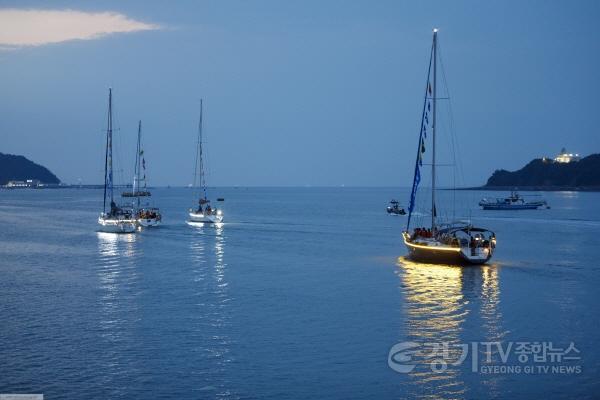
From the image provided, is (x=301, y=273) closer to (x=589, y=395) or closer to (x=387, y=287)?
(x=387, y=287)

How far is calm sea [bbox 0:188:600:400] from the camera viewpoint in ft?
66.8

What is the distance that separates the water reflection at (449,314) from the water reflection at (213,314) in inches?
225

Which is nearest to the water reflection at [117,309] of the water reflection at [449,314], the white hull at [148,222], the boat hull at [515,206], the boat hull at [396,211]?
the water reflection at [449,314]

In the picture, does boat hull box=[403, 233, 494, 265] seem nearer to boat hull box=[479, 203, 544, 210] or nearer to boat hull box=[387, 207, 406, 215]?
boat hull box=[387, 207, 406, 215]

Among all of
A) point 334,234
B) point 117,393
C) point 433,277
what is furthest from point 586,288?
point 334,234

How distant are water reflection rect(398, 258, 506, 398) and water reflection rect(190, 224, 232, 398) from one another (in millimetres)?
5711

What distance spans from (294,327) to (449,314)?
22.0 ft

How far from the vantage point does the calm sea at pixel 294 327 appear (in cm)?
2036

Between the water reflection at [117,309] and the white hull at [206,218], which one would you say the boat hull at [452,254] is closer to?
the water reflection at [117,309]

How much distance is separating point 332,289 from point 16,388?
2007 centimetres

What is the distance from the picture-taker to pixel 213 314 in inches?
1174

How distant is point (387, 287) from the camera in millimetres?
37469

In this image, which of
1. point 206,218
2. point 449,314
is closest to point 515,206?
point 206,218

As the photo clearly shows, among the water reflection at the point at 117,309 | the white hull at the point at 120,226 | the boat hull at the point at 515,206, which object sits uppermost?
the boat hull at the point at 515,206
